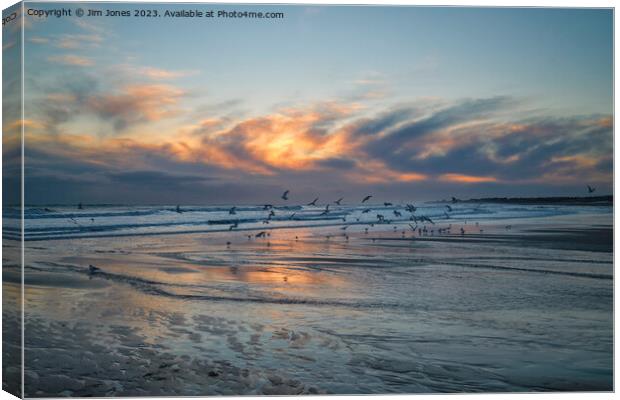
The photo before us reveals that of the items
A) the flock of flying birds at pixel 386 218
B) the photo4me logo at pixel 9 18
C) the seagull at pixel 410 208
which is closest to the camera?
the photo4me logo at pixel 9 18

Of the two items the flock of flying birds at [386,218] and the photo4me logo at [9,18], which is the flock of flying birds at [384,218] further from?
the photo4me logo at [9,18]

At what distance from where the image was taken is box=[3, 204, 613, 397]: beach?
402cm

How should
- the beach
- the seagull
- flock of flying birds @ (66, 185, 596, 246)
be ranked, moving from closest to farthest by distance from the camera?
1. the beach
2. flock of flying birds @ (66, 185, 596, 246)
3. the seagull

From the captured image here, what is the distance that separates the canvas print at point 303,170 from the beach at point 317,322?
0.05ft

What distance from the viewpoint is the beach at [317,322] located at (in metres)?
4.02

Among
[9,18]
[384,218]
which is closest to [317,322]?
[384,218]

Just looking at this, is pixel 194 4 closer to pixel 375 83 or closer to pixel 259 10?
pixel 259 10

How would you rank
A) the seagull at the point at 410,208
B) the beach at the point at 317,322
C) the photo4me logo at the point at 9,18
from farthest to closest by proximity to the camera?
the seagull at the point at 410,208 < the photo4me logo at the point at 9,18 < the beach at the point at 317,322

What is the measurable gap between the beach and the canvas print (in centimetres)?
2

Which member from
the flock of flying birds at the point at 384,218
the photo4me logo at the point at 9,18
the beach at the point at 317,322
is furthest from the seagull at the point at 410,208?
the photo4me logo at the point at 9,18

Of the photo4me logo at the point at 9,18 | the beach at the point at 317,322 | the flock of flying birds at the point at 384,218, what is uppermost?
the photo4me logo at the point at 9,18

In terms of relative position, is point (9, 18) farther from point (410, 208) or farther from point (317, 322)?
point (410, 208)

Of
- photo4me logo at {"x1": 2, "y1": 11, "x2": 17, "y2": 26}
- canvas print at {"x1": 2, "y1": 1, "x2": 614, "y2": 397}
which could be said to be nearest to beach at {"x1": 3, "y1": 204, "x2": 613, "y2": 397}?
canvas print at {"x1": 2, "y1": 1, "x2": 614, "y2": 397}

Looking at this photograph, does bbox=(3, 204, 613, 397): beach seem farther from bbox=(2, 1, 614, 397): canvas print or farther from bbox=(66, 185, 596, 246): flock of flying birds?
bbox=(66, 185, 596, 246): flock of flying birds
